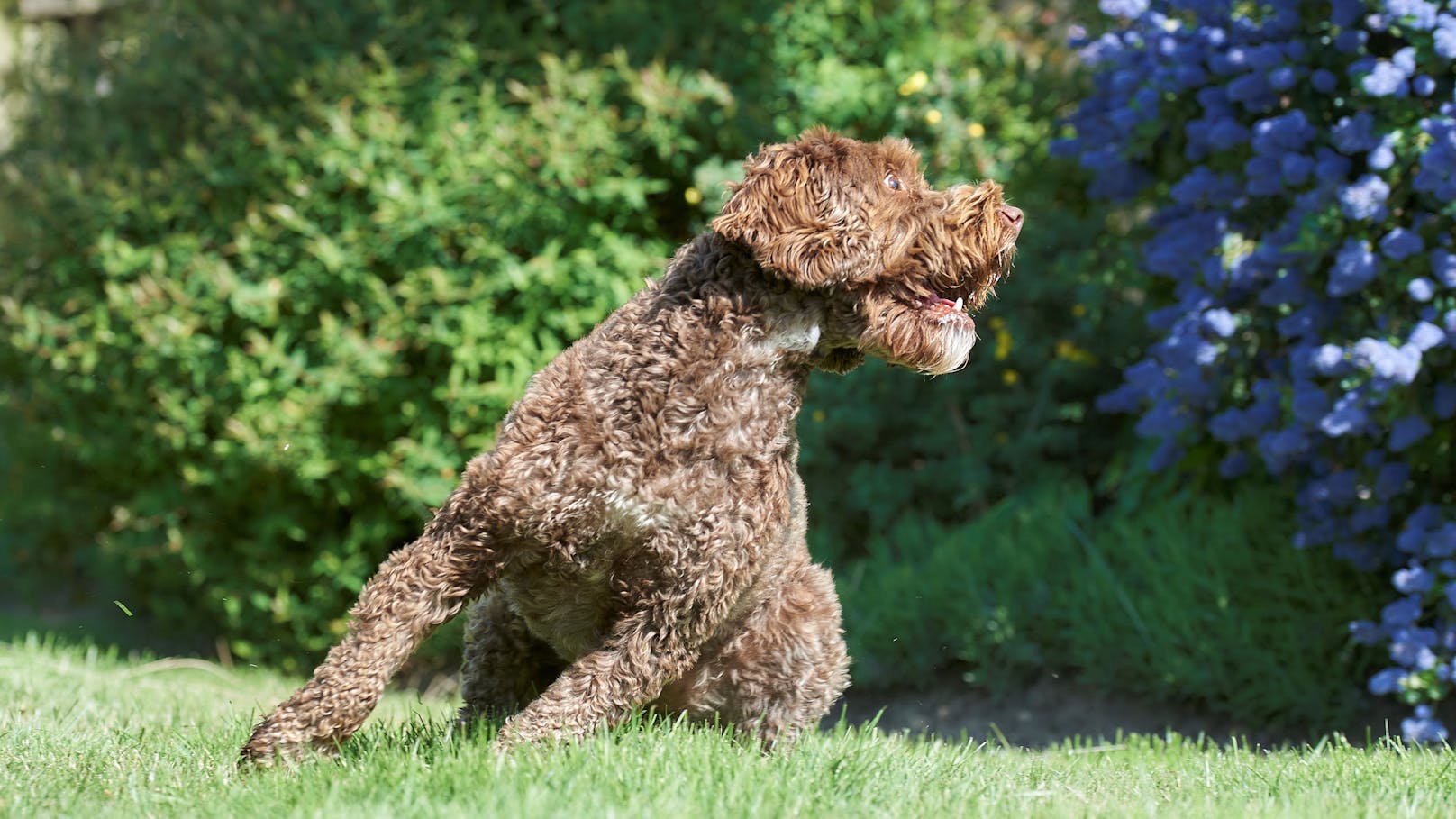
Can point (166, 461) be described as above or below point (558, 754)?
above

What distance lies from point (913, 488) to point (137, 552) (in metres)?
3.51

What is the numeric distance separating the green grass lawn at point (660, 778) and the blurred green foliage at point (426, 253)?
2226 mm

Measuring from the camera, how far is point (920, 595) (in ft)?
17.9

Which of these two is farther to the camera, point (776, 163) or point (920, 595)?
point (920, 595)

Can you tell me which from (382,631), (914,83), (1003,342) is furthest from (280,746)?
(914,83)

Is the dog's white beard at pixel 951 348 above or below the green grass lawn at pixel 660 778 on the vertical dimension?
above

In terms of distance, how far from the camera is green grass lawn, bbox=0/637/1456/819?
2527 millimetres

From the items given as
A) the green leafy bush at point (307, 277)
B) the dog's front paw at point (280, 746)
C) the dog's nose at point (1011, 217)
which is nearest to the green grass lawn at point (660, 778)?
the dog's front paw at point (280, 746)

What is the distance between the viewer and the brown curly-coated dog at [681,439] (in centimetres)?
283

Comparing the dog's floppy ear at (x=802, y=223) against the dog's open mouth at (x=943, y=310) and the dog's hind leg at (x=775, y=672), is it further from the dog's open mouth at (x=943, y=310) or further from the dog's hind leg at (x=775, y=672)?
the dog's hind leg at (x=775, y=672)

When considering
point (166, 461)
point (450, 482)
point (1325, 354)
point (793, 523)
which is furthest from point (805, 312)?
point (166, 461)

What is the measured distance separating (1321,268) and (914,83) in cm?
215

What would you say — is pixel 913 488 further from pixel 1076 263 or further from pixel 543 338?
pixel 543 338

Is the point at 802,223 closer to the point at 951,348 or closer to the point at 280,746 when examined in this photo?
the point at 951,348
